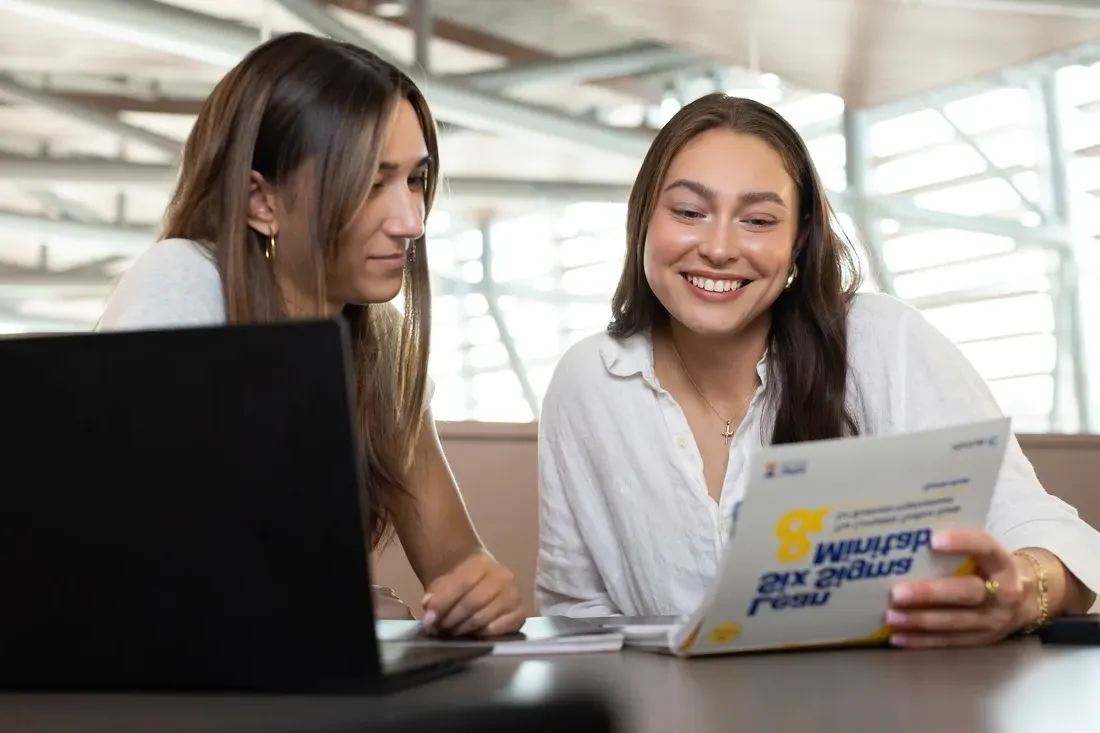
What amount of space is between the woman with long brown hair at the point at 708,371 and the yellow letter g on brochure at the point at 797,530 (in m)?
0.78

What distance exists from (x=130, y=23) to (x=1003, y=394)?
9.50ft

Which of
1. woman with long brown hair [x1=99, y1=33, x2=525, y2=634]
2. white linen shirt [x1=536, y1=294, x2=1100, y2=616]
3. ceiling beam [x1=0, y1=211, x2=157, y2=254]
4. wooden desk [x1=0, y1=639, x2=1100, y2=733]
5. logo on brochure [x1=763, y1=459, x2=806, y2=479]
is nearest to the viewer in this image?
wooden desk [x1=0, y1=639, x2=1100, y2=733]

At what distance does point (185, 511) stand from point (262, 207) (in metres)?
0.94

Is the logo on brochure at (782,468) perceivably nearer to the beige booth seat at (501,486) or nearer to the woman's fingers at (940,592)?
the woman's fingers at (940,592)

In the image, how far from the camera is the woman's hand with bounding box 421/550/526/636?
119cm

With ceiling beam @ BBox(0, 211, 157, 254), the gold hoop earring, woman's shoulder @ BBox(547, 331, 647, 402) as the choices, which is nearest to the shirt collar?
woman's shoulder @ BBox(547, 331, 647, 402)

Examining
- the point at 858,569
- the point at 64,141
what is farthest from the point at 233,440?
the point at 64,141

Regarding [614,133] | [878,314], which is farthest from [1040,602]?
[614,133]

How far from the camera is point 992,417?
166 centimetres

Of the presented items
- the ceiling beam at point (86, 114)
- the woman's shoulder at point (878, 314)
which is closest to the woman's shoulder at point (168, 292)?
the woman's shoulder at point (878, 314)

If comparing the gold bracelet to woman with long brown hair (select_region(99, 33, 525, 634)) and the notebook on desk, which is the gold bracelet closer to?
the notebook on desk

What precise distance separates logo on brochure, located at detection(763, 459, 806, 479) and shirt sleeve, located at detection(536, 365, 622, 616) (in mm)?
957

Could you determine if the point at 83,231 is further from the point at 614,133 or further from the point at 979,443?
the point at 979,443

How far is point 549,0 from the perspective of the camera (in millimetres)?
3746
